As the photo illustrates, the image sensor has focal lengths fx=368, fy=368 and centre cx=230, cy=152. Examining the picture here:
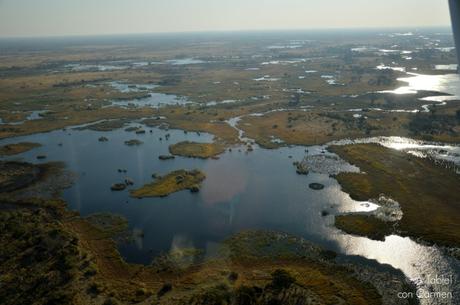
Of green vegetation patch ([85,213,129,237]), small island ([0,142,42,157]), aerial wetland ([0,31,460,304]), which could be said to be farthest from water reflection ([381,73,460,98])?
small island ([0,142,42,157])

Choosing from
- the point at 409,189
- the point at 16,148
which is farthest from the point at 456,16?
the point at 16,148

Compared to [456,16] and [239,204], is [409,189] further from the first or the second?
[456,16]

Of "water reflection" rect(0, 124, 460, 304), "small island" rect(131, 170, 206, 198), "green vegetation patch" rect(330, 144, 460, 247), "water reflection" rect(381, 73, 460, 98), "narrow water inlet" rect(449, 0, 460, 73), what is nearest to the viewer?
"narrow water inlet" rect(449, 0, 460, 73)

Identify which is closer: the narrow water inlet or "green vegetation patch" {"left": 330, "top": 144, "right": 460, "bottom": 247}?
the narrow water inlet

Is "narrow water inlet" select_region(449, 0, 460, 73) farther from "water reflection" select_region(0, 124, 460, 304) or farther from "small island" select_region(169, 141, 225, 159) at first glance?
"small island" select_region(169, 141, 225, 159)

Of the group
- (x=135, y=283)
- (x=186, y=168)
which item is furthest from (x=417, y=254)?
(x=186, y=168)

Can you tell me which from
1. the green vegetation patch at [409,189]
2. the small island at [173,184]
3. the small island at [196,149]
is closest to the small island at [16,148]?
the small island at [196,149]

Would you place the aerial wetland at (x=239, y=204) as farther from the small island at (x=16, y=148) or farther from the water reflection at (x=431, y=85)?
the water reflection at (x=431, y=85)
